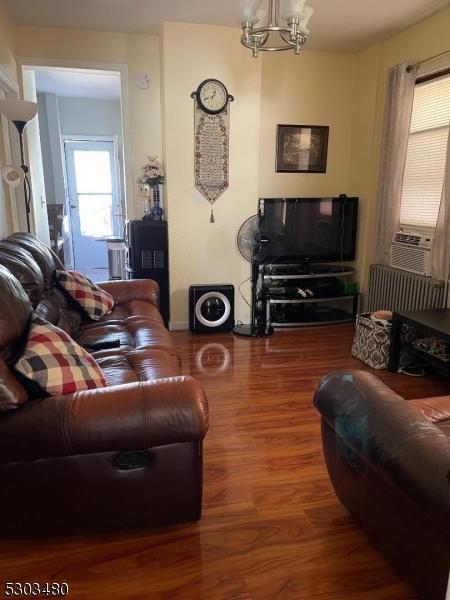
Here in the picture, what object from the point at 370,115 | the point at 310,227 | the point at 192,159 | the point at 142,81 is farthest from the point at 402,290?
the point at 142,81

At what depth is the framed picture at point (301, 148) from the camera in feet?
13.9

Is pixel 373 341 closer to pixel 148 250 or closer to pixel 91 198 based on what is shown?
pixel 148 250

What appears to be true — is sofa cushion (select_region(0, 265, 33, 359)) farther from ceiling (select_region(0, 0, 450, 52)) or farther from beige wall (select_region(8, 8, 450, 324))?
ceiling (select_region(0, 0, 450, 52))

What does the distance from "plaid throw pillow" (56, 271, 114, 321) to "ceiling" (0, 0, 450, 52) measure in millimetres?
1995

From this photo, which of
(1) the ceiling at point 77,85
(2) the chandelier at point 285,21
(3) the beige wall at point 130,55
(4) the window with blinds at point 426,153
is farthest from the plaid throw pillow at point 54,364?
(1) the ceiling at point 77,85

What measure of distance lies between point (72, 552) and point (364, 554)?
104 centimetres

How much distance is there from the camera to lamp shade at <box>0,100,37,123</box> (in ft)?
9.63

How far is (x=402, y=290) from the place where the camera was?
3629 millimetres

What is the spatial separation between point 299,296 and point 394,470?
2953 mm

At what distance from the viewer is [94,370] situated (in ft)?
5.26

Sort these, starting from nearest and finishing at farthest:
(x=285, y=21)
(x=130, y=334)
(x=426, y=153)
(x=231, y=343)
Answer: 1. (x=285, y=21)
2. (x=130, y=334)
3. (x=426, y=153)
4. (x=231, y=343)

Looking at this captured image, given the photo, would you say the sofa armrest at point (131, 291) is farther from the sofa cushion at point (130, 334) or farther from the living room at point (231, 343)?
the sofa cushion at point (130, 334)

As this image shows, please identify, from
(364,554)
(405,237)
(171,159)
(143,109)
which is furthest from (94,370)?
(143,109)

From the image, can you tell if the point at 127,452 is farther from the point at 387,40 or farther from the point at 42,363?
the point at 387,40
